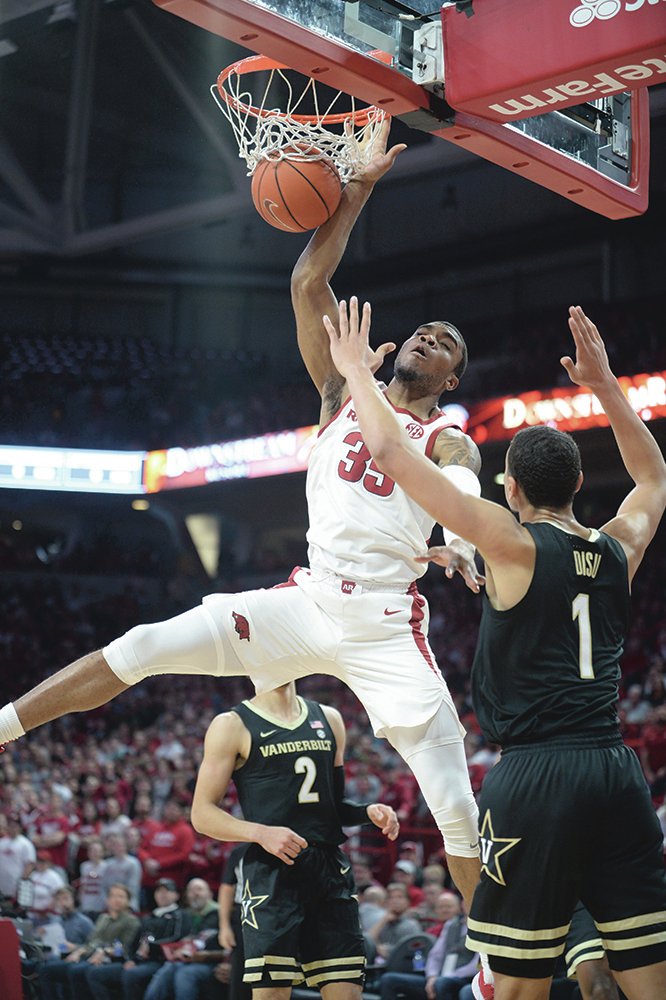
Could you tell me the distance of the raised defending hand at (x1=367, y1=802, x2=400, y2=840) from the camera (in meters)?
4.98

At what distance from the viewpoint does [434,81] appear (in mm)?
4324

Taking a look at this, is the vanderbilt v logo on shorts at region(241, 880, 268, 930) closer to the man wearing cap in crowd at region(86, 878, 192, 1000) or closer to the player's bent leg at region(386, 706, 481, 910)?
the player's bent leg at region(386, 706, 481, 910)

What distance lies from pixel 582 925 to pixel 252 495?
21.8 meters

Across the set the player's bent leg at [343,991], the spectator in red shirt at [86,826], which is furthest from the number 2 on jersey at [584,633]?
the spectator in red shirt at [86,826]

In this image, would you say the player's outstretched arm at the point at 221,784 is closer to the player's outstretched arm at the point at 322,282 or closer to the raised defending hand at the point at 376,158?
the player's outstretched arm at the point at 322,282

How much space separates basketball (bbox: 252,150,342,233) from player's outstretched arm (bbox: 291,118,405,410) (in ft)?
0.29

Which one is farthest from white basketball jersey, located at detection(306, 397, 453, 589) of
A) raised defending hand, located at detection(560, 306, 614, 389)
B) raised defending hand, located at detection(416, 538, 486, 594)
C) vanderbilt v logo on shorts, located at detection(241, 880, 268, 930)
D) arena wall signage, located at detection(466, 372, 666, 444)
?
arena wall signage, located at detection(466, 372, 666, 444)

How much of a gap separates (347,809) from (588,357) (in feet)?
8.06

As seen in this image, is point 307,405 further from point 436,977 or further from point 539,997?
point 539,997

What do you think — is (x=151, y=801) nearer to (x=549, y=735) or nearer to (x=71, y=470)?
(x=71, y=470)

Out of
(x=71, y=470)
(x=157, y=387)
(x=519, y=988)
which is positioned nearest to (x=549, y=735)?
(x=519, y=988)

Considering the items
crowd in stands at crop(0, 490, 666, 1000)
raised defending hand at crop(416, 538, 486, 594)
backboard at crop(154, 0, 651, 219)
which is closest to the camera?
raised defending hand at crop(416, 538, 486, 594)

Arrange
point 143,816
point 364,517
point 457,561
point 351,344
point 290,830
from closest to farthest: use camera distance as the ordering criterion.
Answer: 1. point 457,561
2. point 351,344
3. point 364,517
4. point 290,830
5. point 143,816

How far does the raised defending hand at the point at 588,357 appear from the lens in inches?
159
